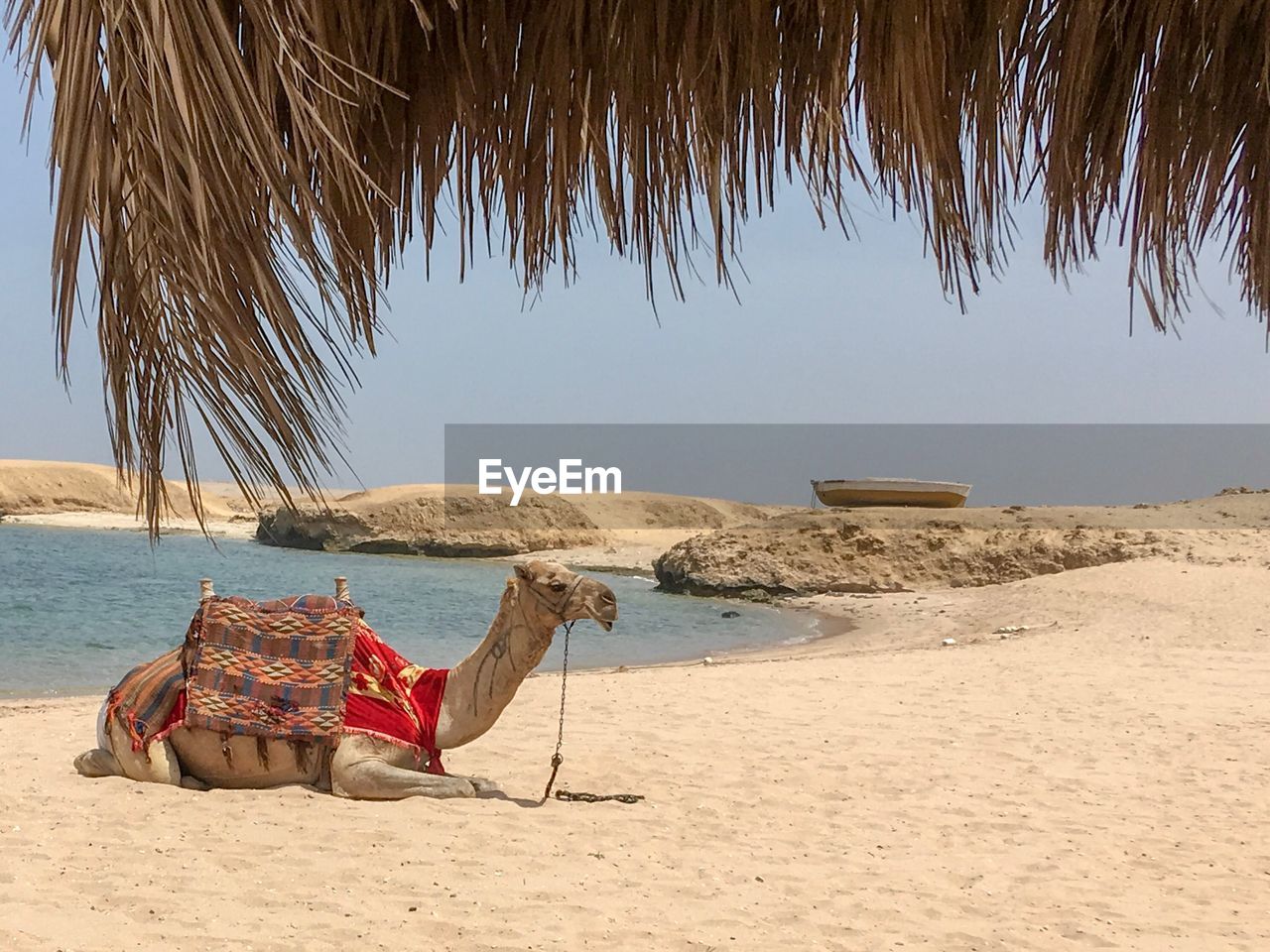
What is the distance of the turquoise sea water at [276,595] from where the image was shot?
15.1m

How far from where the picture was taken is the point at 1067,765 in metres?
6.88

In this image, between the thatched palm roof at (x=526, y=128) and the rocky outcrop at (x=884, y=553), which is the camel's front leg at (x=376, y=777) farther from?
the rocky outcrop at (x=884, y=553)

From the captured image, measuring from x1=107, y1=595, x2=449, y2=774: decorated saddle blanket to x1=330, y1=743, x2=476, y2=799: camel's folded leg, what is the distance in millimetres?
108

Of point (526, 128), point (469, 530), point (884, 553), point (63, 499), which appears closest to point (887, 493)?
point (884, 553)

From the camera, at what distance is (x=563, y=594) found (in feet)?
16.9

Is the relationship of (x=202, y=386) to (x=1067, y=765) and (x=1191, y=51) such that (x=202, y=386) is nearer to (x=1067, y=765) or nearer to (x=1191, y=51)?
(x=1191, y=51)

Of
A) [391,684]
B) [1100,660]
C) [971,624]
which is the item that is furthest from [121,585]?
[391,684]

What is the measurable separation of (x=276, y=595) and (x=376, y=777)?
2045 centimetres

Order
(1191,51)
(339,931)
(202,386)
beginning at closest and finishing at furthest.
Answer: (202,386) < (1191,51) < (339,931)

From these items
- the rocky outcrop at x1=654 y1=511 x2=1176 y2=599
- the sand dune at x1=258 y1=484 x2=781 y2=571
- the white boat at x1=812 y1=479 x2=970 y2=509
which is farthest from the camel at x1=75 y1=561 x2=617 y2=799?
the sand dune at x1=258 y1=484 x2=781 y2=571

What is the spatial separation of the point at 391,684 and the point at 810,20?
426cm

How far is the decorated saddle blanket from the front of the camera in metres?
5.32

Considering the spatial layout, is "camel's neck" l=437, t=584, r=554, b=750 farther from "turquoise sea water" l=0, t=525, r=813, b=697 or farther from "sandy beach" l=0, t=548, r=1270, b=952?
"turquoise sea water" l=0, t=525, r=813, b=697

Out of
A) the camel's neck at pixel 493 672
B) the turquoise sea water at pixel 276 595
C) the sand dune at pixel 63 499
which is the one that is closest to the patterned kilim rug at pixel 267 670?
the camel's neck at pixel 493 672
